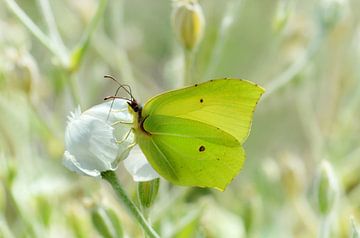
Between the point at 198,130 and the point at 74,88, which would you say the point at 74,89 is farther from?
the point at 198,130

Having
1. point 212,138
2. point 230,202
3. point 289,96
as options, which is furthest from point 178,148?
point 289,96

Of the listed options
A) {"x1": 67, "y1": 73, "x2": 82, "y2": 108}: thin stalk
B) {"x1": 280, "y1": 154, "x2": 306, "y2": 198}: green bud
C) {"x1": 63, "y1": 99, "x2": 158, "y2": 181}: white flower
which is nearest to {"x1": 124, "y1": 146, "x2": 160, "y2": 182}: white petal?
{"x1": 63, "y1": 99, "x2": 158, "y2": 181}: white flower

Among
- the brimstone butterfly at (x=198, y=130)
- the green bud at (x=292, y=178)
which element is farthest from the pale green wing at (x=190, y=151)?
the green bud at (x=292, y=178)

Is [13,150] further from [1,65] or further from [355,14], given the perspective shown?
[355,14]

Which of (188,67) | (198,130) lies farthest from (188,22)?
(198,130)

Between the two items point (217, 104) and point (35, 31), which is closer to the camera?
point (217, 104)
